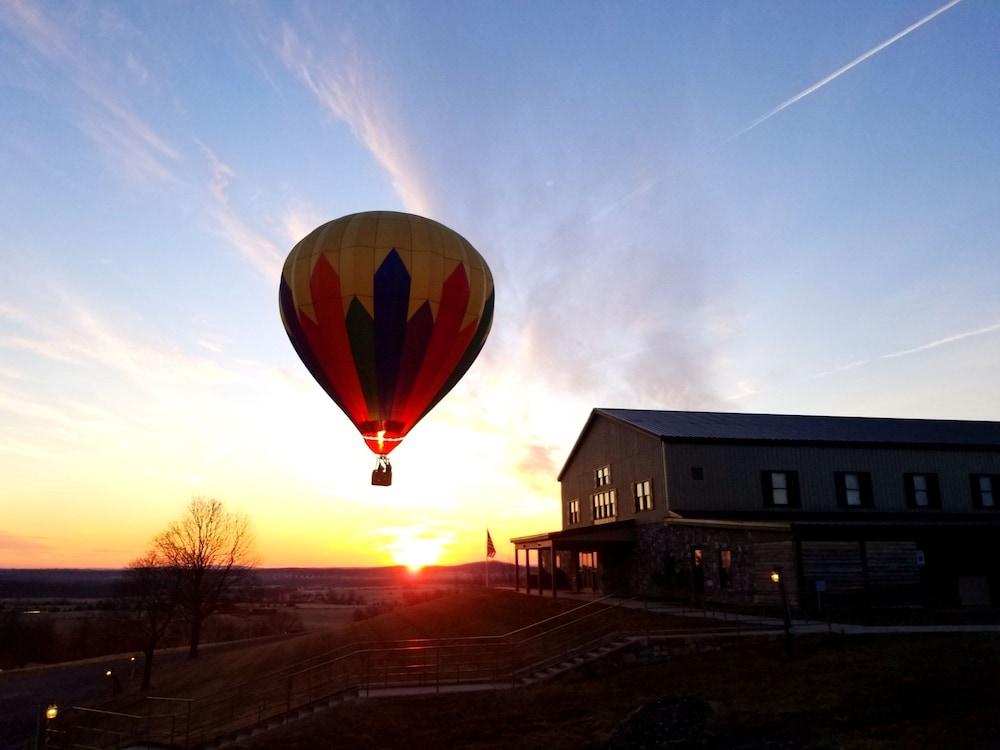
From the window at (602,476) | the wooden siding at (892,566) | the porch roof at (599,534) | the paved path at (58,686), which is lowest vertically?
the paved path at (58,686)

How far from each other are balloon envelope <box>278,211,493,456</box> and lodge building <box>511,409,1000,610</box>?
14358mm

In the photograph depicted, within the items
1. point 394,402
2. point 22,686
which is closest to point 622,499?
point 394,402

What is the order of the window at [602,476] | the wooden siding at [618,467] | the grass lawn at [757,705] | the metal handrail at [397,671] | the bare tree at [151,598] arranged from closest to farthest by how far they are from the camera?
the grass lawn at [757,705], the metal handrail at [397,671], the wooden siding at [618,467], the window at [602,476], the bare tree at [151,598]

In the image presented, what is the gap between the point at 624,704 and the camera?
18.3m

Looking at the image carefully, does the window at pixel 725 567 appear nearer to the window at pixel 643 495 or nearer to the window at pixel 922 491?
the window at pixel 643 495

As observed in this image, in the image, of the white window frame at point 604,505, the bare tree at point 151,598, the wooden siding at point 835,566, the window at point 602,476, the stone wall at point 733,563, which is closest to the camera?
the wooden siding at point 835,566

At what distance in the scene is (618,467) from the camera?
42000 millimetres

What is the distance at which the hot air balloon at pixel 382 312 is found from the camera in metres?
23.5

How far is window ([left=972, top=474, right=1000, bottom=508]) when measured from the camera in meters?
40.5

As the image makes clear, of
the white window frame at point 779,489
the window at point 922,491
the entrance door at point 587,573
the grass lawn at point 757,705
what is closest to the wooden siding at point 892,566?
the grass lawn at point 757,705

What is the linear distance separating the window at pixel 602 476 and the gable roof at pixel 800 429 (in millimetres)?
2994

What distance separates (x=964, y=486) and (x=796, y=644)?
1010 inches

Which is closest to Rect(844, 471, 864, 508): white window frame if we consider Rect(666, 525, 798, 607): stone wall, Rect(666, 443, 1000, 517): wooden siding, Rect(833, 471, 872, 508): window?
Rect(833, 471, 872, 508): window

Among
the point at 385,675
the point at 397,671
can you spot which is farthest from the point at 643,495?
the point at 385,675
